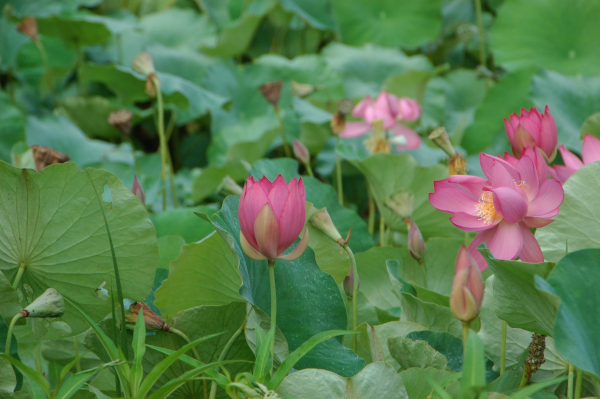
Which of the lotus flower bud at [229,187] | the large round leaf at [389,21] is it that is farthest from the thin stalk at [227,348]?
the large round leaf at [389,21]

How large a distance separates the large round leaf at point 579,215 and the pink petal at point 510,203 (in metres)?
0.10

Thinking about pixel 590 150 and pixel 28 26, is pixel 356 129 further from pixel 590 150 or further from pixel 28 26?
pixel 28 26

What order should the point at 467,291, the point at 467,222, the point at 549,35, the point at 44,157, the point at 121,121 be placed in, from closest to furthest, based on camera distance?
the point at 467,291
the point at 467,222
the point at 44,157
the point at 121,121
the point at 549,35

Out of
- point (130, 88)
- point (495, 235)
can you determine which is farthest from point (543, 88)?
point (130, 88)

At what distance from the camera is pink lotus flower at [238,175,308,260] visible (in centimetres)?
47

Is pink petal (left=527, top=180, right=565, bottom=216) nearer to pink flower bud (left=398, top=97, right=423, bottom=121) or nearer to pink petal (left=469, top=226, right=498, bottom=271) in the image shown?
pink petal (left=469, top=226, right=498, bottom=271)

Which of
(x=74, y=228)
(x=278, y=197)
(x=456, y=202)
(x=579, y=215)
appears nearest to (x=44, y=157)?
(x=74, y=228)

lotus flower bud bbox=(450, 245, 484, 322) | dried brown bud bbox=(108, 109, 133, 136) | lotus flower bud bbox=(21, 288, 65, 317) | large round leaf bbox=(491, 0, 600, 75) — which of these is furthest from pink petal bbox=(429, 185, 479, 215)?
large round leaf bbox=(491, 0, 600, 75)

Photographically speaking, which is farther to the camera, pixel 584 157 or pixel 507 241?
pixel 584 157

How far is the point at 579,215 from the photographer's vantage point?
57 centimetres

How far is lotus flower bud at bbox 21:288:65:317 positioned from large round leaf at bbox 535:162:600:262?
1.59 feet

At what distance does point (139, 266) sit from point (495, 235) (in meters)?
0.37

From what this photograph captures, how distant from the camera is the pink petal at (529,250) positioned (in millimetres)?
506

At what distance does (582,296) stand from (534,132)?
0.65 feet
